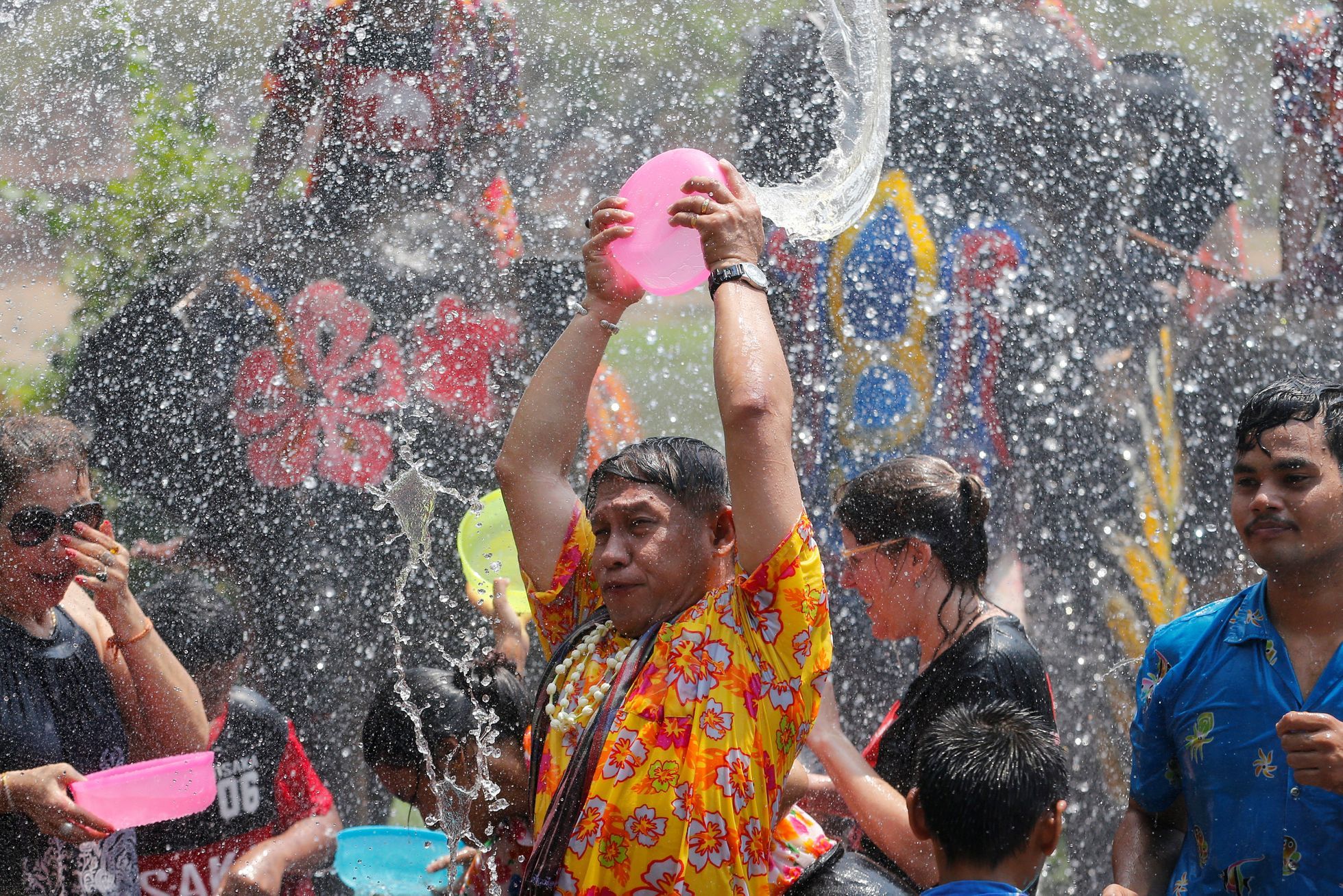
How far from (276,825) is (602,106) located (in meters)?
3.13

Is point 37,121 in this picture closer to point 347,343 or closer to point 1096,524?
point 347,343

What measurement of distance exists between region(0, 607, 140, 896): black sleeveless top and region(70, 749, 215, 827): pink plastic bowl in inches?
8.4

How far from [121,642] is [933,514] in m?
1.83

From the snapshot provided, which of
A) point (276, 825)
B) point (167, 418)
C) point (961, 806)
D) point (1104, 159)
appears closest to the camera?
point (961, 806)

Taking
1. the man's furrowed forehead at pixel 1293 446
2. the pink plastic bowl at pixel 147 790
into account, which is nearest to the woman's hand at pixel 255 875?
the pink plastic bowl at pixel 147 790

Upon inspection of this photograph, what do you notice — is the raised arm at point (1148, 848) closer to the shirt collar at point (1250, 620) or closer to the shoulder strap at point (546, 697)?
the shirt collar at point (1250, 620)

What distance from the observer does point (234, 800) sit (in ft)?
9.68

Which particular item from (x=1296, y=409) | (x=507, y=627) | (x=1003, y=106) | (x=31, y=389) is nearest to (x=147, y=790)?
(x=507, y=627)

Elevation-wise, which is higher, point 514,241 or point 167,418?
point 514,241

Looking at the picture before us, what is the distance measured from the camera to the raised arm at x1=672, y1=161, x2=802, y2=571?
5.65 ft

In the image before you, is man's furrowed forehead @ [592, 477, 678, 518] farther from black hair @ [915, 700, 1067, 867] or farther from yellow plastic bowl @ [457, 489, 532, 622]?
yellow plastic bowl @ [457, 489, 532, 622]

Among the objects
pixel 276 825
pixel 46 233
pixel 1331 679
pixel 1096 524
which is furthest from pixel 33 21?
pixel 1331 679

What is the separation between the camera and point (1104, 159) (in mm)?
4875

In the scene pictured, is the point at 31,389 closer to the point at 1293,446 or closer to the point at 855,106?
the point at 855,106
